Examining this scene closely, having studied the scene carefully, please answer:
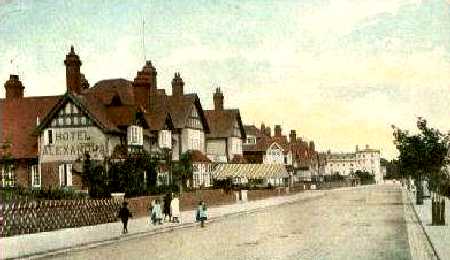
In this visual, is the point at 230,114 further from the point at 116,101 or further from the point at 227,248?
the point at 227,248

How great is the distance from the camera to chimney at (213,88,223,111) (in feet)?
260

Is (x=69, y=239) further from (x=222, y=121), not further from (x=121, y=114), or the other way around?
(x=222, y=121)

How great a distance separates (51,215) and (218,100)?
176 ft

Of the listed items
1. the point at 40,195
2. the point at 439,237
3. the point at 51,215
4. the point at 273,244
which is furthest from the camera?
the point at 40,195

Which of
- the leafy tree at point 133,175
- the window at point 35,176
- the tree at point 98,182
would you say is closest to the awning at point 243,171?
the window at point 35,176

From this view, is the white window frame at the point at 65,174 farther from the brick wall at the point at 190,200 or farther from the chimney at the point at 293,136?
the chimney at the point at 293,136

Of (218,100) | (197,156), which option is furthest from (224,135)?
(197,156)

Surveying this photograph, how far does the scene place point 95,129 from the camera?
46.9 m

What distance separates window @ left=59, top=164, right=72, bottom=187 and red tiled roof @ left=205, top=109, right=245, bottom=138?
30263 millimetres

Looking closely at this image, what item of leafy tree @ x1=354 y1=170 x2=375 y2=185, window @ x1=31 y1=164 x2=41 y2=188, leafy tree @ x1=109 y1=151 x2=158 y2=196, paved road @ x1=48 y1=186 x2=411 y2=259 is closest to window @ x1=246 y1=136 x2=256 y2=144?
window @ x1=31 y1=164 x2=41 y2=188

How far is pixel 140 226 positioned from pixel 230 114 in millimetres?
48821

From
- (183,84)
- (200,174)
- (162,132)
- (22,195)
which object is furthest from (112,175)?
(183,84)

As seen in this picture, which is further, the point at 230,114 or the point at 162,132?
the point at 230,114

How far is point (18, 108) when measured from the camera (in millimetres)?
53156
